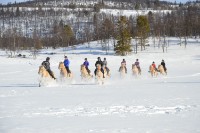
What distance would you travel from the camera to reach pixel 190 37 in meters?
107

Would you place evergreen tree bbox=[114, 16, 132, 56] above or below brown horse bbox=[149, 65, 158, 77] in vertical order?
above

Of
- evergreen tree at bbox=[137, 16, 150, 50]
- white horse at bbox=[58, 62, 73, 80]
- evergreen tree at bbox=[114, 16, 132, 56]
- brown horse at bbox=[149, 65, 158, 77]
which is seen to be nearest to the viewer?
white horse at bbox=[58, 62, 73, 80]

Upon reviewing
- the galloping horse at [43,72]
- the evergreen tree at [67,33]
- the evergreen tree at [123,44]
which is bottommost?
the galloping horse at [43,72]

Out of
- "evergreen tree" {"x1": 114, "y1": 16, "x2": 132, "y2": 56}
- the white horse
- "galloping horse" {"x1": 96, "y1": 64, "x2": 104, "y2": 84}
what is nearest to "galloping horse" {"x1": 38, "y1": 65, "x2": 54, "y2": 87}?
the white horse

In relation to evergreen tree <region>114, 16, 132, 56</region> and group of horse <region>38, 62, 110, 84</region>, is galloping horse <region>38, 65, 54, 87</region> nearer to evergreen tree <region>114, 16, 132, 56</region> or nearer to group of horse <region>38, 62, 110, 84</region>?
group of horse <region>38, 62, 110, 84</region>

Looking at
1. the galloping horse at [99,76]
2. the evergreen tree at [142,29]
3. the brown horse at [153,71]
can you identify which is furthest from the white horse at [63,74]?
the evergreen tree at [142,29]

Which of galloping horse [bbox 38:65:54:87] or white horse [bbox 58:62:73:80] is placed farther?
white horse [bbox 58:62:73:80]

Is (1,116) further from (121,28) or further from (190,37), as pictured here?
(190,37)

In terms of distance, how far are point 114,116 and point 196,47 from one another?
7621cm

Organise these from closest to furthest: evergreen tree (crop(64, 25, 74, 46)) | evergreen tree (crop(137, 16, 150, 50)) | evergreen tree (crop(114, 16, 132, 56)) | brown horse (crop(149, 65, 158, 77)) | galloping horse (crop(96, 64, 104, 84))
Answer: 1. galloping horse (crop(96, 64, 104, 84))
2. brown horse (crop(149, 65, 158, 77))
3. evergreen tree (crop(114, 16, 132, 56))
4. evergreen tree (crop(137, 16, 150, 50))
5. evergreen tree (crop(64, 25, 74, 46))

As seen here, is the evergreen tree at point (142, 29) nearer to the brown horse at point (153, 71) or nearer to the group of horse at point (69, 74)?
the brown horse at point (153, 71)

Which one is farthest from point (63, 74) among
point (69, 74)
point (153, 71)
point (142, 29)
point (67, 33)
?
point (67, 33)

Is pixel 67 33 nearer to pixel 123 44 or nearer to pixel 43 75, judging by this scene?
pixel 123 44

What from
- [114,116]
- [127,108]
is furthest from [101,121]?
[127,108]
